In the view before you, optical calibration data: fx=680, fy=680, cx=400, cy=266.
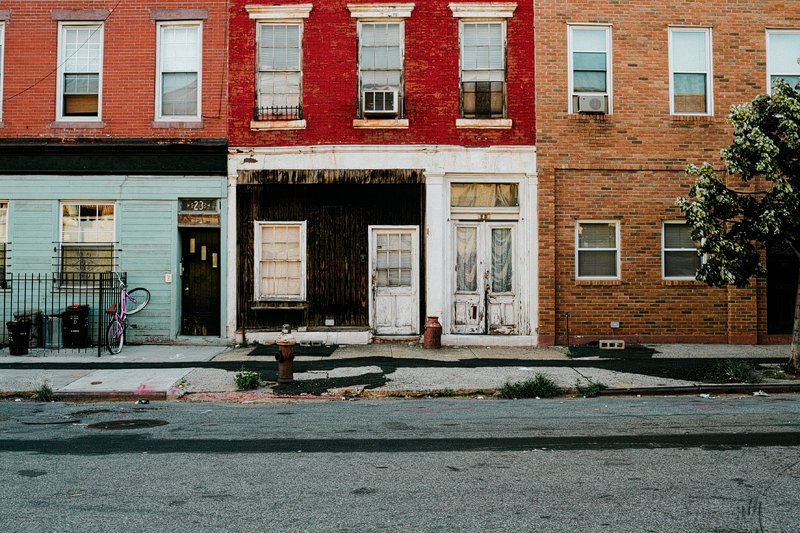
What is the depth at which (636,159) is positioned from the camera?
48.2ft

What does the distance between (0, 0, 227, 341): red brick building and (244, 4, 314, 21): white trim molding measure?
71cm

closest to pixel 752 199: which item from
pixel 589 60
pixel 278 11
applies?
pixel 589 60

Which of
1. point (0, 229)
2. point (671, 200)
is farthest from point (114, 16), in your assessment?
point (671, 200)

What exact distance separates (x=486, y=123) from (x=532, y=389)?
6.78 meters

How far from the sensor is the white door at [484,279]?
1495 cm

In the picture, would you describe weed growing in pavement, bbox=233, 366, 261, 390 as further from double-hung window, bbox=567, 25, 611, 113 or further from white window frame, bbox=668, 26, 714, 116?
white window frame, bbox=668, 26, 714, 116

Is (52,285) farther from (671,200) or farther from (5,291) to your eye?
(671,200)

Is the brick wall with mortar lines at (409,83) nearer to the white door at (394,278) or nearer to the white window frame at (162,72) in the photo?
the white window frame at (162,72)

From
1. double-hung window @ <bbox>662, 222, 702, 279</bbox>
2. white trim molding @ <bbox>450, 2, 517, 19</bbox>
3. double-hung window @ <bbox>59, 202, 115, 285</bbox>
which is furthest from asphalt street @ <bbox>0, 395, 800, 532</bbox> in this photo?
white trim molding @ <bbox>450, 2, 517, 19</bbox>

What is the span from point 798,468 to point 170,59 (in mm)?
14138

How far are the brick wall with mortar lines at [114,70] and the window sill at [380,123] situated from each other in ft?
9.75

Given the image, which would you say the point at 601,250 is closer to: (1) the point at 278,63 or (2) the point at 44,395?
(1) the point at 278,63

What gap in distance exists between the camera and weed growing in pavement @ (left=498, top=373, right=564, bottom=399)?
10.2 m

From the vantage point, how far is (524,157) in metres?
14.8
